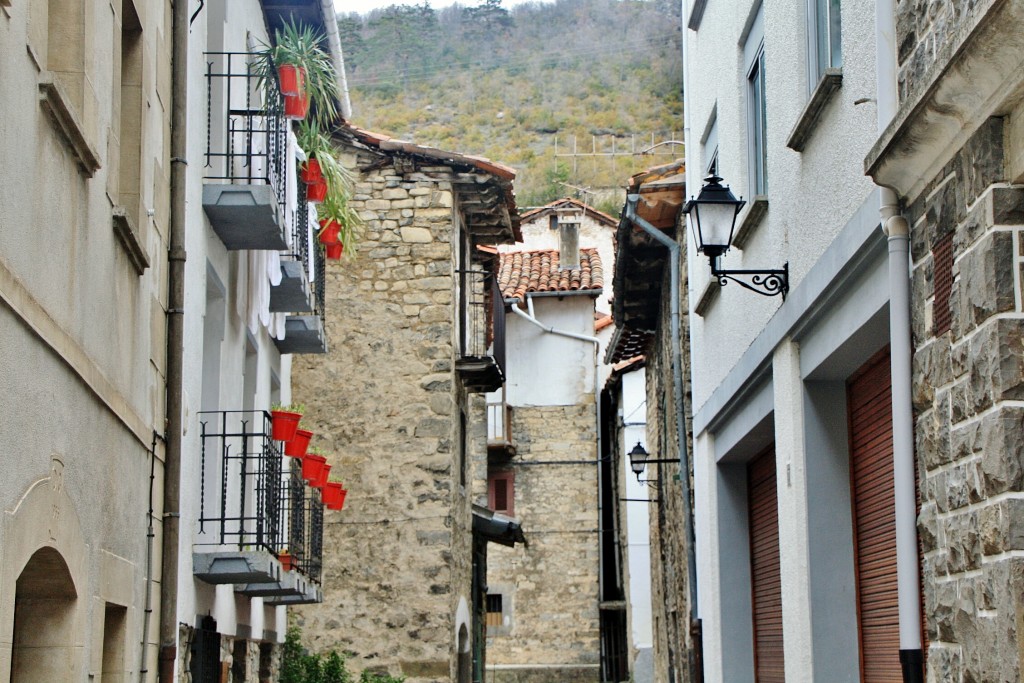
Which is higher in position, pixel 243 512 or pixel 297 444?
pixel 297 444

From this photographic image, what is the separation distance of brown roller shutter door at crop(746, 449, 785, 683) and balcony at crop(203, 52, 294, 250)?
13.2 ft

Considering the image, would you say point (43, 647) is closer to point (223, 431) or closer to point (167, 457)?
point (167, 457)

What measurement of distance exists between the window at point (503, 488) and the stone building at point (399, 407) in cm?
1181

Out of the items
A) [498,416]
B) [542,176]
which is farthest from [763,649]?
[542,176]

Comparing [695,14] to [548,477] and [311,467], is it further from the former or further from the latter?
[548,477]

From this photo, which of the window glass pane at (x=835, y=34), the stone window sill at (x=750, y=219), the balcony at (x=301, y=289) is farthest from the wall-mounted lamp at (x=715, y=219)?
the balcony at (x=301, y=289)

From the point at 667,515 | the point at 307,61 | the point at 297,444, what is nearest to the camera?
the point at 307,61

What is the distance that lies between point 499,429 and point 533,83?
175 feet

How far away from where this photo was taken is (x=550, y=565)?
98.4 feet

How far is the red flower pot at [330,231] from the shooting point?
13875 mm

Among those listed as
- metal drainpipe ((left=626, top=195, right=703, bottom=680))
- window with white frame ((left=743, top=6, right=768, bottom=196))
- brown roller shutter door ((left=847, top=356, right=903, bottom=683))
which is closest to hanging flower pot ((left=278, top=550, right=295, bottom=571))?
metal drainpipe ((left=626, top=195, right=703, bottom=680))

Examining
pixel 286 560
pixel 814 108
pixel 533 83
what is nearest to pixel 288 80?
pixel 286 560

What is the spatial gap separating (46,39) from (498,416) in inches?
967

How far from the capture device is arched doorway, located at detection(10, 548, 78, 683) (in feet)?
20.9
